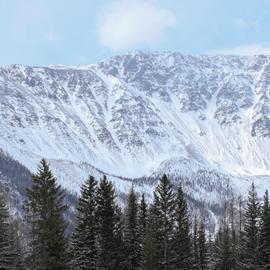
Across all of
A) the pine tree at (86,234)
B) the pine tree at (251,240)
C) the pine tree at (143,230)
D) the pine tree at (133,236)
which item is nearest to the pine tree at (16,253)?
the pine tree at (86,234)

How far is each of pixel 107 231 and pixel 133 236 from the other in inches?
336

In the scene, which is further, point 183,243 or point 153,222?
point 183,243

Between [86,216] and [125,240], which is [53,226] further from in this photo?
[125,240]

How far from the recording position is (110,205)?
51094 millimetres

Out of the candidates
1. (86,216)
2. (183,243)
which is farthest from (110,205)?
(183,243)

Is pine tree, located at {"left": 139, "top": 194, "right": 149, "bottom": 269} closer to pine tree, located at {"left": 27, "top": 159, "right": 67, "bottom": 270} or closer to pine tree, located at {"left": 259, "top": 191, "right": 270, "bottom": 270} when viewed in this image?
pine tree, located at {"left": 27, "top": 159, "right": 67, "bottom": 270}

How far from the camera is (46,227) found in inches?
1698

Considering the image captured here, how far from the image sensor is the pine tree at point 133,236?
5735 cm

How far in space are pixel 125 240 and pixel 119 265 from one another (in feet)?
21.8

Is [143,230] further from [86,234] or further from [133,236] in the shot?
[86,234]

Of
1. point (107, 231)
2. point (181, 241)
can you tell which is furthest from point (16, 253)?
point (181, 241)

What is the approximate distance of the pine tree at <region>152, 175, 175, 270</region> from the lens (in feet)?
178

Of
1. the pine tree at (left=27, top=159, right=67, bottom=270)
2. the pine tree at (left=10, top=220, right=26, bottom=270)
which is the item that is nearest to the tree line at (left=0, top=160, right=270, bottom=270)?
the pine tree at (left=27, top=159, right=67, bottom=270)

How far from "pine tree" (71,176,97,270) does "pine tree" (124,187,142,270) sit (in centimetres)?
683
